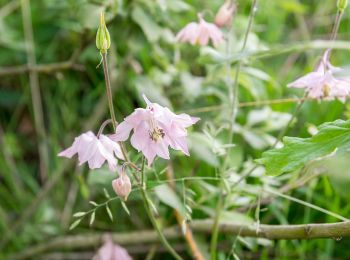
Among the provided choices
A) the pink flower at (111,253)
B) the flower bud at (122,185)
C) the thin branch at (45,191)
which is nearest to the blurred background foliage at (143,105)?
the thin branch at (45,191)

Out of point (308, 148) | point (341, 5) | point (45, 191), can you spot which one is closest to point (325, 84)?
point (341, 5)

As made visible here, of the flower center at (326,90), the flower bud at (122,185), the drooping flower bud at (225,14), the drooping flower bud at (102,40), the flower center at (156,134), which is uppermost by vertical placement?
the drooping flower bud at (102,40)

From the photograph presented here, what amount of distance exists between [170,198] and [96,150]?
33 centimetres

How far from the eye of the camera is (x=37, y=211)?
5.61ft

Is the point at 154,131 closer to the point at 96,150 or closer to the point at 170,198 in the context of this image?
the point at 96,150

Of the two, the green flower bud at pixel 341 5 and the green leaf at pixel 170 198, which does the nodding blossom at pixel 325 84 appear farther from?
the green leaf at pixel 170 198

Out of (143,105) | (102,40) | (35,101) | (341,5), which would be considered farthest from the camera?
(35,101)

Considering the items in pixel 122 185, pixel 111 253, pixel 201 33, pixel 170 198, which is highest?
pixel 201 33

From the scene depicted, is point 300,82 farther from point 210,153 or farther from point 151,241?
point 151,241

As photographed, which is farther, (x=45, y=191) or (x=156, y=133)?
(x=45, y=191)

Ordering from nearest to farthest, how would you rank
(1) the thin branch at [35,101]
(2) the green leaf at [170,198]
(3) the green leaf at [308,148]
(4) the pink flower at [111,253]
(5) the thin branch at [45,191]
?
(3) the green leaf at [308,148] < (2) the green leaf at [170,198] < (4) the pink flower at [111,253] < (5) the thin branch at [45,191] < (1) the thin branch at [35,101]

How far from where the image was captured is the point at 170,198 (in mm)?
1193

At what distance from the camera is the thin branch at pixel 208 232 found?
0.90 meters

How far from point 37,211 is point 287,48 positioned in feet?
3.34
